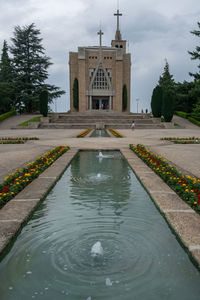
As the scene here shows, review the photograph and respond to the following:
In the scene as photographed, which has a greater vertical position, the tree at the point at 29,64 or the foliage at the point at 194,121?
the tree at the point at 29,64

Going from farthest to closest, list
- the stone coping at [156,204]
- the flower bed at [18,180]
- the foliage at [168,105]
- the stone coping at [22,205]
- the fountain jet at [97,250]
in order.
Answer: the foliage at [168,105] → the flower bed at [18,180] → the stone coping at [22,205] → the stone coping at [156,204] → the fountain jet at [97,250]

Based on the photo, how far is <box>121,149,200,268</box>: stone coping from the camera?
2826 millimetres

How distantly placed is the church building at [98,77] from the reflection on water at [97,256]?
1528 inches

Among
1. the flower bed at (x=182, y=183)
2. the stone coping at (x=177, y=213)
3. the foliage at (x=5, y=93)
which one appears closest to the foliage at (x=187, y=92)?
the foliage at (x=5, y=93)

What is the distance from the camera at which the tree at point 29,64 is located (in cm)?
4031

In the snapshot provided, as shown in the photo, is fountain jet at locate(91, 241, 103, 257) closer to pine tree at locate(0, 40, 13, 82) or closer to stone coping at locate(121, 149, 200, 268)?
stone coping at locate(121, 149, 200, 268)

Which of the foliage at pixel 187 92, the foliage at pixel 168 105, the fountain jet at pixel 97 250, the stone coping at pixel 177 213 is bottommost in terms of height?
the fountain jet at pixel 97 250

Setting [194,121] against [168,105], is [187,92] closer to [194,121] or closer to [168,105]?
[194,121]

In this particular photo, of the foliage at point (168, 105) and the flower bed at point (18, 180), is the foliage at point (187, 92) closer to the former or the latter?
the foliage at point (168, 105)

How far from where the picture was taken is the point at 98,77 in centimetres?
4228

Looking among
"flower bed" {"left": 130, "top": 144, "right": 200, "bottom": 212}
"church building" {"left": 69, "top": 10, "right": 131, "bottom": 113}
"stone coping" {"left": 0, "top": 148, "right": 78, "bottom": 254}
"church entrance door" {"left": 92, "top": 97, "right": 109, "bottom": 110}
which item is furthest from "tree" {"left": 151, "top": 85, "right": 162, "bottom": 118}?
"stone coping" {"left": 0, "top": 148, "right": 78, "bottom": 254}

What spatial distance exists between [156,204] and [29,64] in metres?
41.6

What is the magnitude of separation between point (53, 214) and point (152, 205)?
5.54 feet

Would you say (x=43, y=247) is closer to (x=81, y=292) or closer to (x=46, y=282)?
(x=46, y=282)
